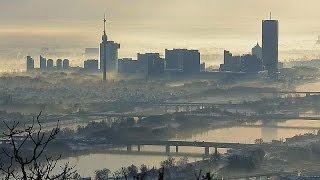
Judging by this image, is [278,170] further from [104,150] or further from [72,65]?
[72,65]

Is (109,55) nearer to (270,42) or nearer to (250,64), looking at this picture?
(250,64)

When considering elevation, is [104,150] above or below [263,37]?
below

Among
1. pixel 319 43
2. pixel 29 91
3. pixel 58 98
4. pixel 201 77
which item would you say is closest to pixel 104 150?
pixel 58 98

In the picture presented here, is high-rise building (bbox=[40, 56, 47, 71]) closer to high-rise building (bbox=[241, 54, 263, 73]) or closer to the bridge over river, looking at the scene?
high-rise building (bbox=[241, 54, 263, 73])

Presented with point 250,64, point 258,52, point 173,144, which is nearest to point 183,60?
point 250,64

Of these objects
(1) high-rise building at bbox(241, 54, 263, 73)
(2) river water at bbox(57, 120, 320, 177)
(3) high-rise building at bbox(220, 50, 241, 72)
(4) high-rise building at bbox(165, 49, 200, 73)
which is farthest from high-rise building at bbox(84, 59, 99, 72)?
(2) river water at bbox(57, 120, 320, 177)

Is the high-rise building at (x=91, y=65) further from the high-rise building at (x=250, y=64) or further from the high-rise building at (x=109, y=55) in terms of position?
the high-rise building at (x=250, y=64)
